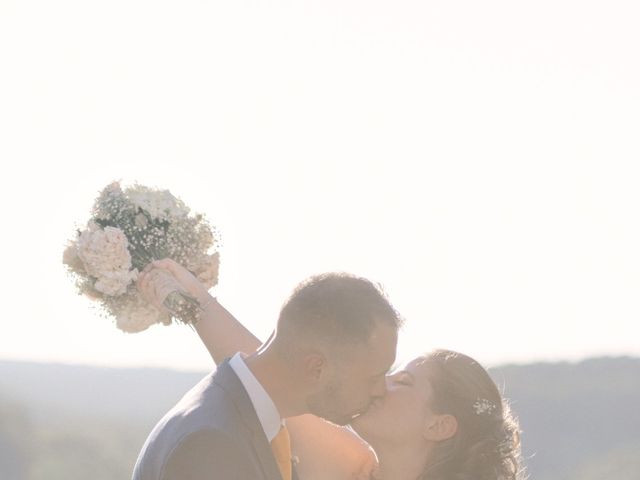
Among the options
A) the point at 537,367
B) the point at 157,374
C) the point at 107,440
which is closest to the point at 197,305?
the point at 537,367

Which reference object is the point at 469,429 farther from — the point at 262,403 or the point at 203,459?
the point at 203,459

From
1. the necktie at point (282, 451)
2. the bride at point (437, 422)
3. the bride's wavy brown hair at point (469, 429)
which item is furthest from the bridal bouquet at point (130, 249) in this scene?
the bride's wavy brown hair at point (469, 429)

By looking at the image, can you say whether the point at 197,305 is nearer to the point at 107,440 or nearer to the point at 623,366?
the point at 623,366

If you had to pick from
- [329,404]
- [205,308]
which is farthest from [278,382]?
[205,308]

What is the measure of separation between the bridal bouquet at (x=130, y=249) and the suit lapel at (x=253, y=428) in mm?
1246

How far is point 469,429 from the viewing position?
9047 millimetres

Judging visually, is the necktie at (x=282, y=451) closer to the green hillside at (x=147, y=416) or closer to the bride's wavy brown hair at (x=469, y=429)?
the bride's wavy brown hair at (x=469, y=429)

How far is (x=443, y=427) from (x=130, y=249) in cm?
217

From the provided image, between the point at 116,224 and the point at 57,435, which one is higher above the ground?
the point at 116,224

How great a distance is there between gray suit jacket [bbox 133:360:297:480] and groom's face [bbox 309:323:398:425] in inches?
13.8

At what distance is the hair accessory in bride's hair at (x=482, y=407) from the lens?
29.6 feet

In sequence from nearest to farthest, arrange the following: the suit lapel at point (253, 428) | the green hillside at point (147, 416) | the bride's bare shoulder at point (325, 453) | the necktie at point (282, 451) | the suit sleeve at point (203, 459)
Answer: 1. the suit sleeve at point (203, 459)
2. the suit lapel at point (253, 428)
3. the necktie at point (282, 451)
4. the bride's bare shoulder at point (325, 453)
5. the green hillside at point (147, 416)

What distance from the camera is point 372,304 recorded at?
23.7 ft

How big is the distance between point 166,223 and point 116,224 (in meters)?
0.28
